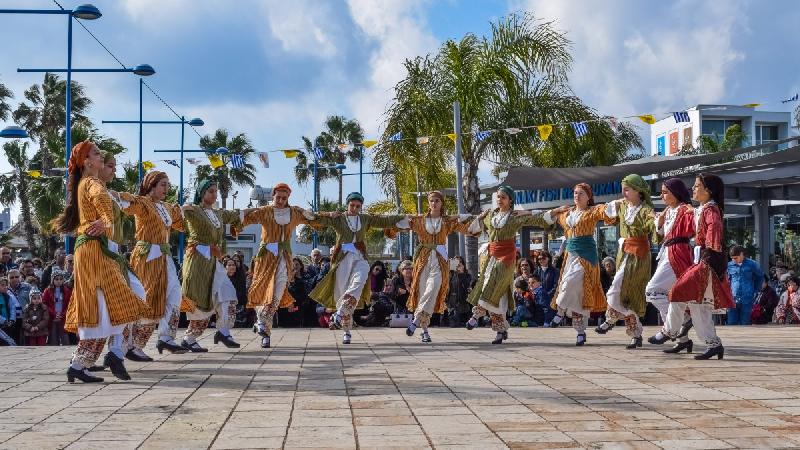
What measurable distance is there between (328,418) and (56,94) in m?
42.1

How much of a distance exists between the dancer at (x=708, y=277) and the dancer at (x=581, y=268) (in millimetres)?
1662

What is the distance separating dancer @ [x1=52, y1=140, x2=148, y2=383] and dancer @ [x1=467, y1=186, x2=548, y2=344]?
453 centimetres

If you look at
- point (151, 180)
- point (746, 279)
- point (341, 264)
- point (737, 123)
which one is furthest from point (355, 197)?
point (737, 123)

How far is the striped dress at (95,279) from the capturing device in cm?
711

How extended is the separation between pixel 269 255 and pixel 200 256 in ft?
3.42

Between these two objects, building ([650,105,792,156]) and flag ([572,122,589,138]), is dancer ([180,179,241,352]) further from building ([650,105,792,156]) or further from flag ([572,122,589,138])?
building ([650,105,792,156])

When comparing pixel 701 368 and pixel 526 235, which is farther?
pixel 526 235

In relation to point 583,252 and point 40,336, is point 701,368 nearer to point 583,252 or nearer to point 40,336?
point 583,252

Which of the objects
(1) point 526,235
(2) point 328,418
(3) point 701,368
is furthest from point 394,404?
(1) point 526,235

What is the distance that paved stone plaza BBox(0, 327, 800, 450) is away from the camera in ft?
15.9

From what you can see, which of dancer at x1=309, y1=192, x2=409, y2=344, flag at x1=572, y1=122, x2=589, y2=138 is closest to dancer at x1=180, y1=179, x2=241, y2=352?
dancer at x1=309, y1=192, x2=409, y2=344

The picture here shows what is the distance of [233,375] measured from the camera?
779 cm

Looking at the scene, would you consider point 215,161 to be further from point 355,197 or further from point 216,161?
point 355,197

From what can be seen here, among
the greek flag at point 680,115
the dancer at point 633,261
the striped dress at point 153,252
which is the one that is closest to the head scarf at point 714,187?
the dancer at point 633,261
